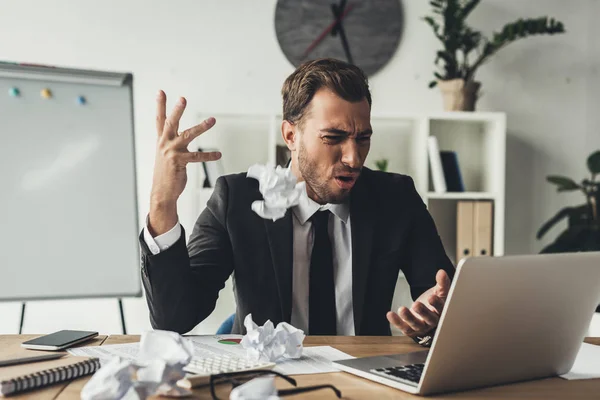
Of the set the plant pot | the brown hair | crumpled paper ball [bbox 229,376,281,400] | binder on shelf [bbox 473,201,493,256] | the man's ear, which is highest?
the plant pot

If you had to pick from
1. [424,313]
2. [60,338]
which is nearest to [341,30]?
[424,313]

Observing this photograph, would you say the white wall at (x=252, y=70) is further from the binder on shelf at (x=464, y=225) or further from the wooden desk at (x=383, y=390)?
the wooden desk at (x=383, y=390)

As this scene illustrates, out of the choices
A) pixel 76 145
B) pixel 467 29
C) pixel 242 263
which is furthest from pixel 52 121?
pixel 467 29

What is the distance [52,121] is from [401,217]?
1.48m

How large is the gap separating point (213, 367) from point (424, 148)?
7.37ft

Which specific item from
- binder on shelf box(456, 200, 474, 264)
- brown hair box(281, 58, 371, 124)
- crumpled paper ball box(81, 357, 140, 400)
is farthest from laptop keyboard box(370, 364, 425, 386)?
binder on shelf box(456, 200, 474, 264)

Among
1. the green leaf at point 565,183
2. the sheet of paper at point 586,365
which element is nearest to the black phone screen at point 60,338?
the sheet of paper at point 586,365

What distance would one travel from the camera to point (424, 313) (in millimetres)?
1229

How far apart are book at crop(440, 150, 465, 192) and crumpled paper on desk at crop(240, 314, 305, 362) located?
2.12m

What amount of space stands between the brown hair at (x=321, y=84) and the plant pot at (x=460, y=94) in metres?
1.47

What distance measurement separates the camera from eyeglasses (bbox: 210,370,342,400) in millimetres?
867

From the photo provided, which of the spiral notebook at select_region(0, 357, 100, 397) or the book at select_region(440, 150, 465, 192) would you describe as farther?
the book at select_region(440, 150, 465, 192)

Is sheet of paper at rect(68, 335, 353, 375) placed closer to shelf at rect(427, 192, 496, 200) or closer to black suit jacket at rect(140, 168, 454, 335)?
black suit jacket at rect(140, 168, 454, 335)

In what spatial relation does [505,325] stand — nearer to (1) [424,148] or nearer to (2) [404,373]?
(2) [404,373]
